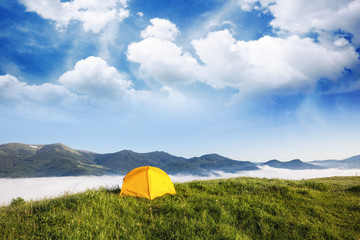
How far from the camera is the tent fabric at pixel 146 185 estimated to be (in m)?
13.0

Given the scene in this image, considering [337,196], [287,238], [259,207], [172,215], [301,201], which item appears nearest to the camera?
[287,238]

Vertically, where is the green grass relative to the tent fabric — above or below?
below

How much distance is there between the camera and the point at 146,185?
13133mm

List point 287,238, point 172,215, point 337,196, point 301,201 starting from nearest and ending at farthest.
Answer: point 287,238
point 172,215
point 301,201
point 337,196

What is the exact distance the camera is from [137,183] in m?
13.4

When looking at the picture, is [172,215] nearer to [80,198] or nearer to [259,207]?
[259,207]

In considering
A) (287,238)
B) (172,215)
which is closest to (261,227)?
(287,238)

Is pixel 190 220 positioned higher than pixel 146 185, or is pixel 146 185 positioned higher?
pixel 146 185

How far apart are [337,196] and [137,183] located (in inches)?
A: 514

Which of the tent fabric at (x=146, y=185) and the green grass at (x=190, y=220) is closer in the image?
the green grass at (x=190, y=220)

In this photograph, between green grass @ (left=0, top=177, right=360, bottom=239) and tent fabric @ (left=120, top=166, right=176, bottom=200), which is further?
tent fabric @ (left=120, top=166, right=176, bottom=200)

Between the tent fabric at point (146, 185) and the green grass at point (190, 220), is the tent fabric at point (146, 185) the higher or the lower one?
the higher one

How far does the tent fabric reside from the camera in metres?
13.0

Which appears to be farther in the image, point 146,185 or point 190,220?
point 146,185
